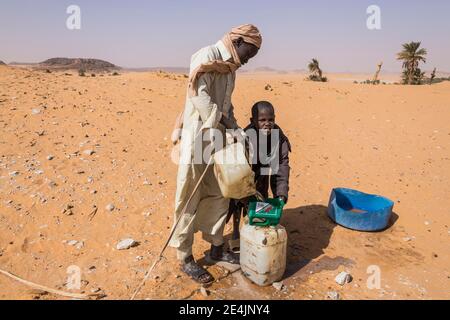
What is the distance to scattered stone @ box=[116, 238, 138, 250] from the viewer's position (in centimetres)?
337

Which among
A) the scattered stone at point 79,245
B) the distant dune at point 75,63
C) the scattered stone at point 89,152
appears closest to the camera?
the scattered stone at point 79,245

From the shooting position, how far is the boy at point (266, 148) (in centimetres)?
300

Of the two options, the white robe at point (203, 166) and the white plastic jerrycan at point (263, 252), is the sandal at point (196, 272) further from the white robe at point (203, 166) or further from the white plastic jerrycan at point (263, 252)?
the white plastic jerrycan at point (263, 252)

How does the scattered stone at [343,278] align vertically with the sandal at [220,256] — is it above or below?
below

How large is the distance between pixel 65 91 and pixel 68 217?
4.59m

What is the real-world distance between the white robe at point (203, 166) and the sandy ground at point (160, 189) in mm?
391

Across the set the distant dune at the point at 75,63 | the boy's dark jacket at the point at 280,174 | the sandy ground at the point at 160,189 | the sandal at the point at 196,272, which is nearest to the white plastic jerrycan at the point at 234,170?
the boy's dark jacket at the point at 280,174

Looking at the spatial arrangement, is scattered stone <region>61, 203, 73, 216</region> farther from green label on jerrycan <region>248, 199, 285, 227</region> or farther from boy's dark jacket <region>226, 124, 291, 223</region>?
green label on jerrycan <region>248, 199, 285, 227</region>

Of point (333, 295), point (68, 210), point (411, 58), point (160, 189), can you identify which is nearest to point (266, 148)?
point (333, 295)

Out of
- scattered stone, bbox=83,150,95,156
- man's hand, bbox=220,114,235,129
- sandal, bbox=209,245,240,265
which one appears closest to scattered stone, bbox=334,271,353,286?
sandal, bbox=209,245,240,265

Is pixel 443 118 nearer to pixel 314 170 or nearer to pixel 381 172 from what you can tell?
pixel 381 172

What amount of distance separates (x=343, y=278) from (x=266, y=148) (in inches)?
50.3

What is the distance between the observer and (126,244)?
11.1 feet
